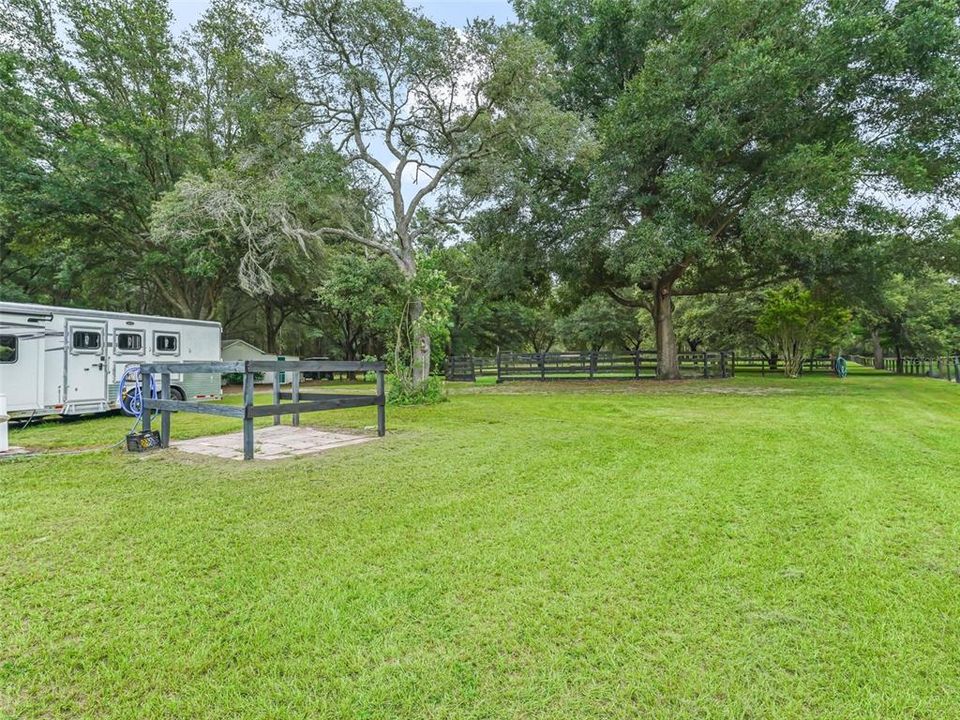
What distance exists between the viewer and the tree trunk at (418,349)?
10.2m

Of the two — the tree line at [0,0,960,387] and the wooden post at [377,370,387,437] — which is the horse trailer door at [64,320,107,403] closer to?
the tree line at [0,0,960,387]

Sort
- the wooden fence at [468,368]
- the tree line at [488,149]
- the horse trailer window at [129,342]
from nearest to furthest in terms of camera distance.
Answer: the horse trailer window at [129,342]
the tree line at [488,149]
the wooden fence at [468,368]

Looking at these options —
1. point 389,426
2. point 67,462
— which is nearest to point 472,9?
point 389,426

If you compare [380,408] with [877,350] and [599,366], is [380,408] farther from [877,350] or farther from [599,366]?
[877,350]

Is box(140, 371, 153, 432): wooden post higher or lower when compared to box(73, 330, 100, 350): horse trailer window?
lower

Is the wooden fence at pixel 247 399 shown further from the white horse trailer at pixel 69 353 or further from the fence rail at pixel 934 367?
the fence rail at pixel 934 367

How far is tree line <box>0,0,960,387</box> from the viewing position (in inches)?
438

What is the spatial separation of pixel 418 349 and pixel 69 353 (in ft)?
20.9

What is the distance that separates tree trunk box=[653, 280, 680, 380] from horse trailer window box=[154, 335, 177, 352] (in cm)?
1457

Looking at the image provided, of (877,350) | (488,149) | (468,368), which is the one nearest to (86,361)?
(488,149)

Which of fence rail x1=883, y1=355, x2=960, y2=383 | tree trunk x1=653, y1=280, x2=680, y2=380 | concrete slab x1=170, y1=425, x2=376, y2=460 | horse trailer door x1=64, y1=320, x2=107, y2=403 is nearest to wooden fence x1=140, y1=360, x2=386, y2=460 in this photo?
concrete slab x1=170, y1=425, x2=376, y2=460

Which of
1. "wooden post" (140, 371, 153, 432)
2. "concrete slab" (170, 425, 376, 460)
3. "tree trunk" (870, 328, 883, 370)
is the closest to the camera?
"concrete slab" (170, 425, 376, 460)

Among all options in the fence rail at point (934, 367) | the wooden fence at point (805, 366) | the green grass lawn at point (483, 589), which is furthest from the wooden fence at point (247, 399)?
the fence rail at point (934, 367)

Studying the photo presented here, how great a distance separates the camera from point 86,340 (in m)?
8.59
